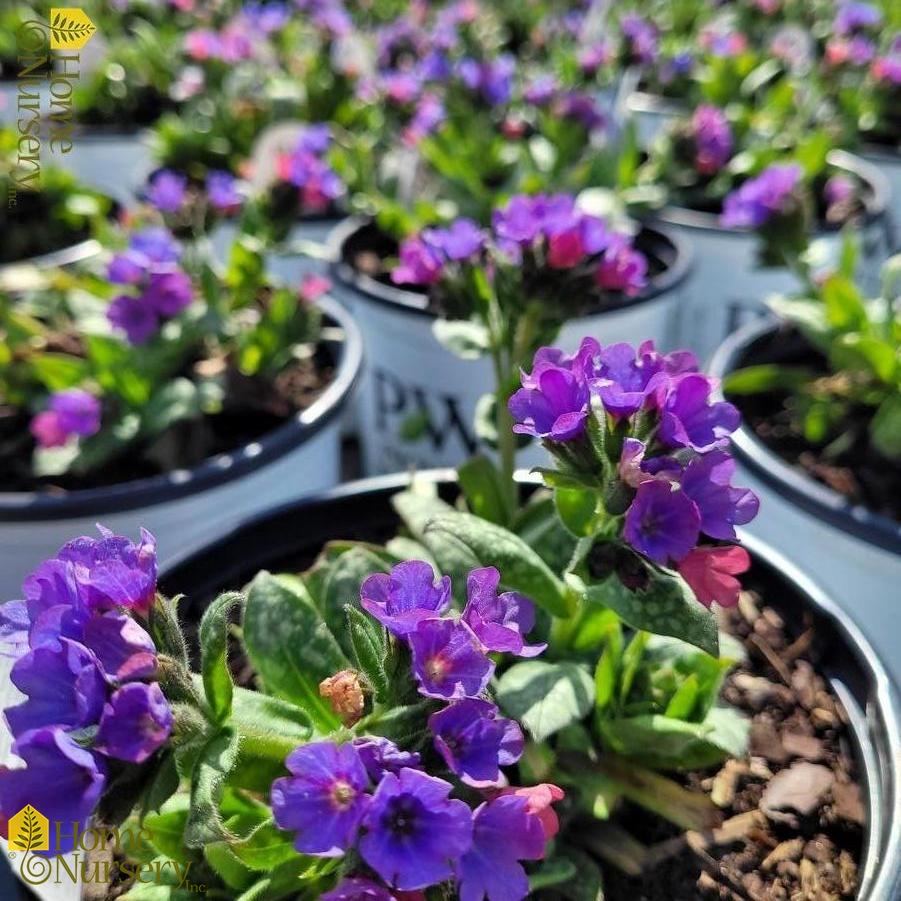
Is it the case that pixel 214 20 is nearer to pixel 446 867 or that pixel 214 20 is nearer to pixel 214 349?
pixel 214 349

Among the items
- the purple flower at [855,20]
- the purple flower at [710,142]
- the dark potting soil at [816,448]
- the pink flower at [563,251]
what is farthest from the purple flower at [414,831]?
the purple flower at [855,20]

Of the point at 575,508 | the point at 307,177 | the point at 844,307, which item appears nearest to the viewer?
the point at 575,508

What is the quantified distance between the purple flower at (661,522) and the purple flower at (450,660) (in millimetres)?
110

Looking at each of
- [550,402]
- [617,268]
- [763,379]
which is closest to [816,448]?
[763,379]

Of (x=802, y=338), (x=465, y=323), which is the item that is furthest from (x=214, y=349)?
(x=802, y=338)

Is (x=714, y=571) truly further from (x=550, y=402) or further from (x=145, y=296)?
(x=145, y=296)

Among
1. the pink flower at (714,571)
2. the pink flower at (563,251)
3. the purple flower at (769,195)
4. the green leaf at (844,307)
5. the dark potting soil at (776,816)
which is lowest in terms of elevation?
the dark potting soil at (776,816)

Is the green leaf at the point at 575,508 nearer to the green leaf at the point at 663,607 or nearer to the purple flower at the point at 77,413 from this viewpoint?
the green leaf at the point at 663,607

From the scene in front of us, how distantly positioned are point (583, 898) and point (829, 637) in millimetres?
311

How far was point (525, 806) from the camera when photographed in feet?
1.63

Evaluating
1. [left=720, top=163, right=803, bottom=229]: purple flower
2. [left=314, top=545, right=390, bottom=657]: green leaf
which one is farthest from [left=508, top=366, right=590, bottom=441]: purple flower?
[left=720, top=163, right=803, bottom=229]: purple flower

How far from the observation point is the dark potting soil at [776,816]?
691 mm

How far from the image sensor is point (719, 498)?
1.78 ft

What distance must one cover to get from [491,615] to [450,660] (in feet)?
0.13
